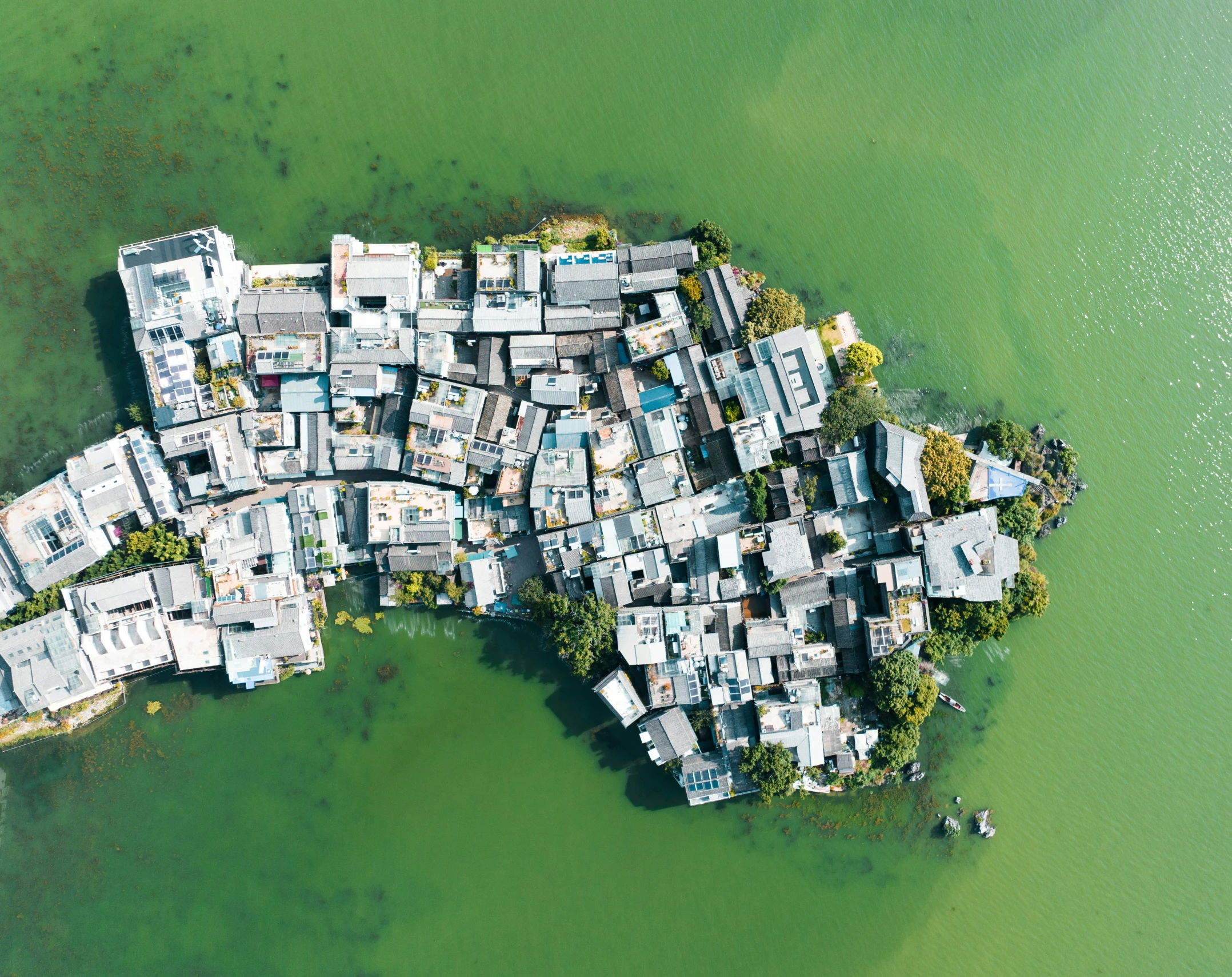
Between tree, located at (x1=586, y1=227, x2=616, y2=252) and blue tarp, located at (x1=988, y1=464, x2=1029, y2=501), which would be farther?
tree, located at (x1=586, y1=227, x2=616, y2=252)

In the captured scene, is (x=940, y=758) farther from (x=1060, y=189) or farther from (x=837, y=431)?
(x=1060, y=189)

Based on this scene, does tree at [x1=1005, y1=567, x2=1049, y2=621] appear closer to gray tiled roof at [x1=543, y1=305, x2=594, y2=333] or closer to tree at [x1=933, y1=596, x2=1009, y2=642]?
tree at [x1=933, y1=596, x2=1009, y2=642]

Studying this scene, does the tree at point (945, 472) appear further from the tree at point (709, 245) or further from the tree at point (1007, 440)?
the tree at point (709, 245)

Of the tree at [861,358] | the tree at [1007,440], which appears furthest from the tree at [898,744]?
the tree at [861,358]

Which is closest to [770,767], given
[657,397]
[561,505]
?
[561,505]

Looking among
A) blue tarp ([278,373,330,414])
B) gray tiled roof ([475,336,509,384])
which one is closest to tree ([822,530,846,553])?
gray tiled roof ([475,336,509,384])

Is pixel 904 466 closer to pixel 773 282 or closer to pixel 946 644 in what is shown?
pixel 946 644
